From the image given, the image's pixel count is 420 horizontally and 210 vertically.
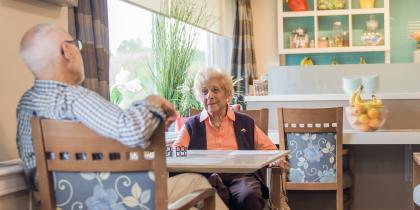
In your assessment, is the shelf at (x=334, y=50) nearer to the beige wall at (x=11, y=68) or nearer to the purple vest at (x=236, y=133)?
the purple vest at (x=236, y=133)

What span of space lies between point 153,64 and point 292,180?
1.49 metres

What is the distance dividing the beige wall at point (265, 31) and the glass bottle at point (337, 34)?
0.76m

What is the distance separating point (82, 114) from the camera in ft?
5.00

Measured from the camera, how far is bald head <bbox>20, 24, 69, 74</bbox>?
5.35ft

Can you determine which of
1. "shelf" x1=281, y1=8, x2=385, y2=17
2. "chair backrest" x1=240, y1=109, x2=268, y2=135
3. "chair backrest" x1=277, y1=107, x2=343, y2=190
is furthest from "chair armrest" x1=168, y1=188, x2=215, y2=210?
"shelf" x1=281, y1=8, x2=385, y2=17

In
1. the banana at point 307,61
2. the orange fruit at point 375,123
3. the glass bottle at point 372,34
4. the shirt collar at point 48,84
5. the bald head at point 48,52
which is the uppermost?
the glass bottle at point 372,34

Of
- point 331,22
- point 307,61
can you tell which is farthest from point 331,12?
point 307,61

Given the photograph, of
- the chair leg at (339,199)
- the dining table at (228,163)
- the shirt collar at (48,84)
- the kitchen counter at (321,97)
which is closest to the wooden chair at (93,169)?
the shirt collar at (48,84)

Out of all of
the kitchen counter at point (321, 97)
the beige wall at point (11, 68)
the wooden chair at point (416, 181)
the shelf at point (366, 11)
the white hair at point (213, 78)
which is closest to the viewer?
the beige wall at point (11, 68)

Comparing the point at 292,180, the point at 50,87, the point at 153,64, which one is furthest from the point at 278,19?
the point at 50,87

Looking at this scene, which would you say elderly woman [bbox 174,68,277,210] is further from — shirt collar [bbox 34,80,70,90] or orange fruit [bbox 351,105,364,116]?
shirt collar [bbox 34,80,70,90]

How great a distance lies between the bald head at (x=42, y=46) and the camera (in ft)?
5.35

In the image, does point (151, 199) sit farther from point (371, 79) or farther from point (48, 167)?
point (371, 79)

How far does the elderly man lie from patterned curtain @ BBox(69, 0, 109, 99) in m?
0.80
